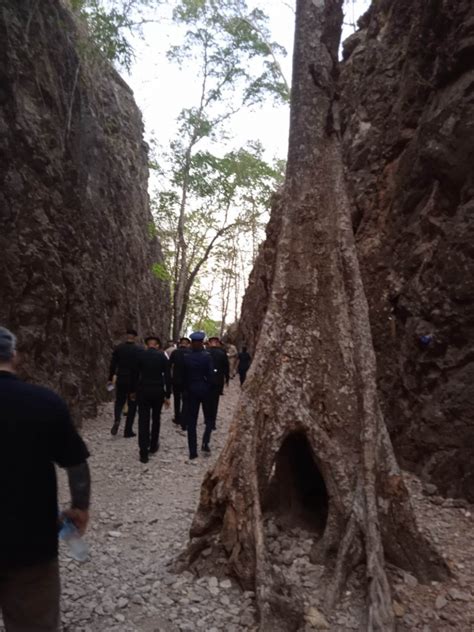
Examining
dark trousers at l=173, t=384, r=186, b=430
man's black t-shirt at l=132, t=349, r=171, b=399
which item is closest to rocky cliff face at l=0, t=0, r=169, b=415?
dark trousers at l=173, t=384, r=186, b=430

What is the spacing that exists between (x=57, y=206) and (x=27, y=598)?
8.92 m

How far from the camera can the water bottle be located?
237 cm

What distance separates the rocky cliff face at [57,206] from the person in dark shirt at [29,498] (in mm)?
6366

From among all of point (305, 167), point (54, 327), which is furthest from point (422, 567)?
point (54, 327)

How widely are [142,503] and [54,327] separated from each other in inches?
189

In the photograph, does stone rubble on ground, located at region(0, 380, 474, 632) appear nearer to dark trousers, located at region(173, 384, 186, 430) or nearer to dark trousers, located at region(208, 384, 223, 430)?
dark trousers, located at region(208, 384, 223, 430)

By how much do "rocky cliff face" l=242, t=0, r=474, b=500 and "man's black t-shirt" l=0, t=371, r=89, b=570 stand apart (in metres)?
4.88

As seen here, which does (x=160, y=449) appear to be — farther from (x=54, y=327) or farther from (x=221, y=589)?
(x=221, y=589)

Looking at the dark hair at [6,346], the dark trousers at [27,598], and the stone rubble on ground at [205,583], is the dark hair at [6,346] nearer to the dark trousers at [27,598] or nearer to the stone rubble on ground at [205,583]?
the dark trousers at [27,598]

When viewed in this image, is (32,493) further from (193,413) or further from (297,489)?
(193,413)

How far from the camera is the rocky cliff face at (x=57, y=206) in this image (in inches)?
336

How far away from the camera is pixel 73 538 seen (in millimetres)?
2391

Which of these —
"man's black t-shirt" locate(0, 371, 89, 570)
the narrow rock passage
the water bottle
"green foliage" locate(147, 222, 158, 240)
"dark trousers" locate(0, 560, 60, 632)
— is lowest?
the narrow rock passage

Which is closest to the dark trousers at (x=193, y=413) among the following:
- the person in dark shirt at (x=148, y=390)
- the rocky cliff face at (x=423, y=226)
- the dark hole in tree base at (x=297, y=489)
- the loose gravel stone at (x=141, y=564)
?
the loose gravel stone at (x=141, y=564)
